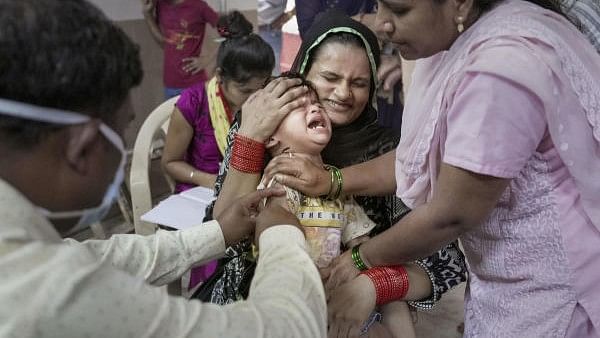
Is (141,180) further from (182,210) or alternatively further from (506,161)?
(506,161)

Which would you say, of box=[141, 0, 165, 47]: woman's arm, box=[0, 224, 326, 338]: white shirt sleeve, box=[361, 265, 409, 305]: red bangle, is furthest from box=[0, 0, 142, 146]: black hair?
box=[141, 0, 165, 47]: woman's arm

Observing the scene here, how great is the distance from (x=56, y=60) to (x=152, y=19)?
3.98 metres

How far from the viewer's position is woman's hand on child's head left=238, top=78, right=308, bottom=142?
1.72 metres

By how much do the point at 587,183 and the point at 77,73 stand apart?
3.47ft

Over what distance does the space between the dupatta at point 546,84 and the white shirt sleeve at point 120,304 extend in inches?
19.0

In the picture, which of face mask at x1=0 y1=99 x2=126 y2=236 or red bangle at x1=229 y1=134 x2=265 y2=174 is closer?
face mask at x1=0 y1=99 x2=126 y2=236

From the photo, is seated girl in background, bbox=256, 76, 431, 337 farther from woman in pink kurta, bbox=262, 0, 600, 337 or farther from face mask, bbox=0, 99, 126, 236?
face mask, bbox=0, 99, 126, 236

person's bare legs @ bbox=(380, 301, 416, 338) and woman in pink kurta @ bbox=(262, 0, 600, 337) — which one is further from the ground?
woman in pink kurta @ bbox=(262, 0, 600, 337)

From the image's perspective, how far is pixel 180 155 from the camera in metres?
3.06

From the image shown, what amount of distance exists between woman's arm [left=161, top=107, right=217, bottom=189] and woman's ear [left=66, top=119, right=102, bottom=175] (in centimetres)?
209

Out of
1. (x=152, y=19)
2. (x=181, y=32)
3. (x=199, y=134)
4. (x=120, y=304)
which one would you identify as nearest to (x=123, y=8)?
(x=152, y=19)

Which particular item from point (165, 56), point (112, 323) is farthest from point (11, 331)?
point (165, 56)

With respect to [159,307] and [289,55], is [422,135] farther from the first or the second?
[289,55]

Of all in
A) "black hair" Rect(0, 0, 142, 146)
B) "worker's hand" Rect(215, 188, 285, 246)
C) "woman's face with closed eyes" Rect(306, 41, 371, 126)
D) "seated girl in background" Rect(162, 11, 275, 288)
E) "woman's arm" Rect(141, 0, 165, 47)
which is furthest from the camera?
"woman's arm" Rect(141, 0, 165, 47)
